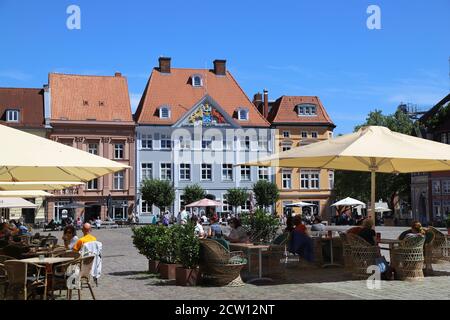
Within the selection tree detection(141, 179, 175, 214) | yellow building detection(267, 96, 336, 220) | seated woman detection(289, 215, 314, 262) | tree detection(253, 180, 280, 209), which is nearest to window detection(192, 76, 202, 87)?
yellow building detection(267, 96, 336, 220)

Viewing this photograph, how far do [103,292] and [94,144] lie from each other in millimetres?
45571

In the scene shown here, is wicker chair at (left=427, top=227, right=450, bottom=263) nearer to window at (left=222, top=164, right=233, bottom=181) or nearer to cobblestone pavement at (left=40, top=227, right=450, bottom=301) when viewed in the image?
cobblestone pavement at (left=40, top=227, right=450, bottom=301)

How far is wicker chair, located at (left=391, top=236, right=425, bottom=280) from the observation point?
38.0 feet

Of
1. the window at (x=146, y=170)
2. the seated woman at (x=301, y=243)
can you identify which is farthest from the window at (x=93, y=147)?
the seated woman at (x=301, y=243)

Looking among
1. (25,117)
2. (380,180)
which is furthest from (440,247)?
(380,180)

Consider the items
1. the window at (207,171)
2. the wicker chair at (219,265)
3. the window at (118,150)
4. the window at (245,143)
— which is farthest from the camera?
the window at (245,143)

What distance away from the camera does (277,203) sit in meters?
59.7

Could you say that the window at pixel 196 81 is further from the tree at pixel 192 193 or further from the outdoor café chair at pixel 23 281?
the outdoor café chair at pixel 23 281

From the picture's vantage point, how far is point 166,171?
56.9m

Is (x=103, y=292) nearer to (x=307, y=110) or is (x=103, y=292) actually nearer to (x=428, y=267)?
(x=428, y=267)

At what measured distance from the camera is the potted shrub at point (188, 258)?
11258 mm

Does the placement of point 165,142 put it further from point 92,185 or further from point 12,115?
point 12,115

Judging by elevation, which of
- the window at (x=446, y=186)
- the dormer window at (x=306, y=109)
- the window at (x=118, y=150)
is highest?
the dormer window at (x=306, y=109)
